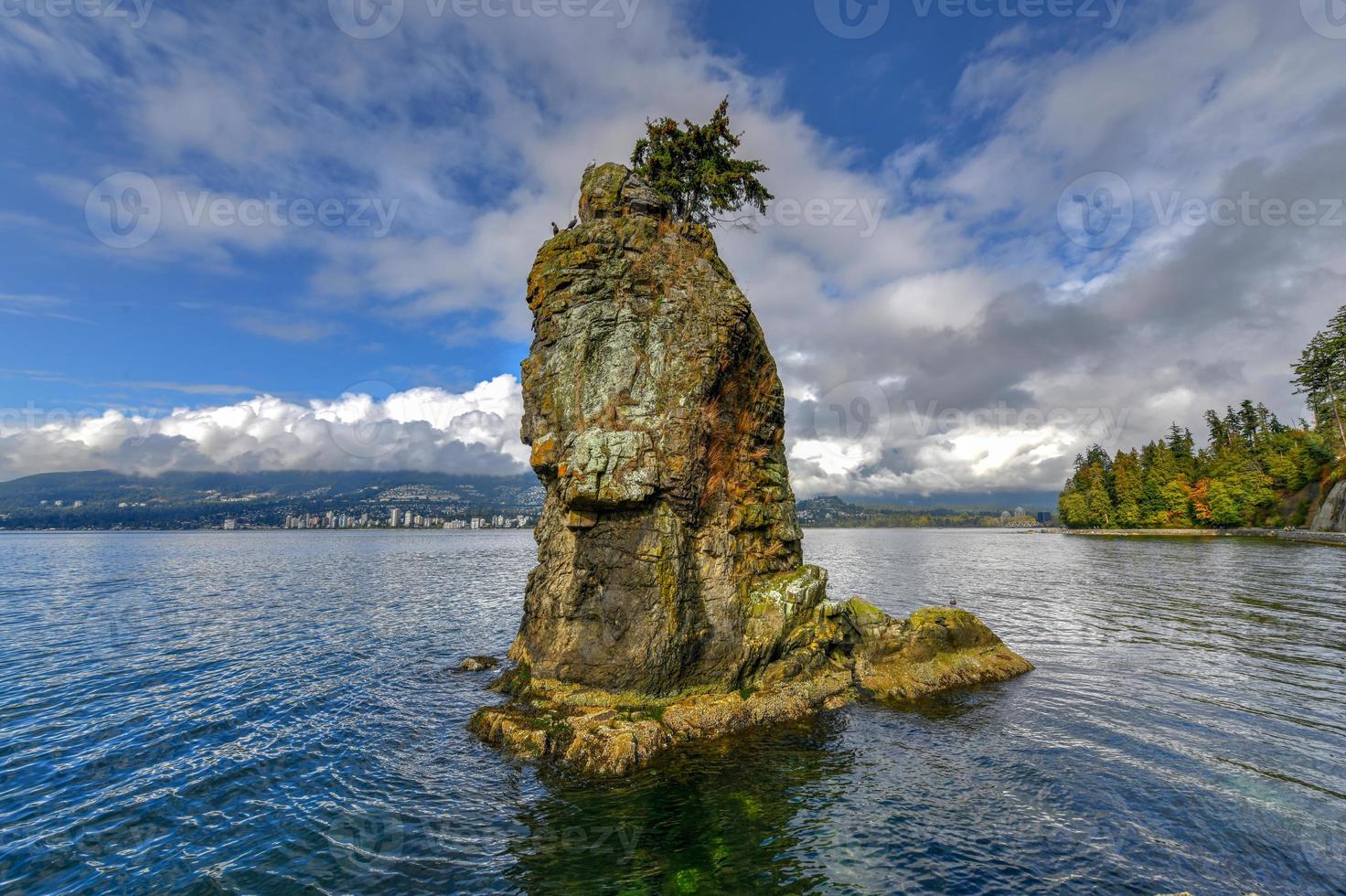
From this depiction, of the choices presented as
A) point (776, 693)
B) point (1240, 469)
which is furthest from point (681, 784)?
point (1240, 469)

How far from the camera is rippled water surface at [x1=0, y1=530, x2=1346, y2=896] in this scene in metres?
11.6

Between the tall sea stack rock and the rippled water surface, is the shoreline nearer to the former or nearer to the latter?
the rippled water surface

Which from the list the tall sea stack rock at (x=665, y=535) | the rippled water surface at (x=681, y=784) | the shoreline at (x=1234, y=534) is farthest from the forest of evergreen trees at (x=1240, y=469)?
the tall sea stack rock at (x=665, y=535)

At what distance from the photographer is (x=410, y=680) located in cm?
2517

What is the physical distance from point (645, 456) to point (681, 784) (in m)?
10.9

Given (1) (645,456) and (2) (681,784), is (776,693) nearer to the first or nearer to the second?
(2) (681,784)

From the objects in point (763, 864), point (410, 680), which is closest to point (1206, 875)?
point (763, 864)

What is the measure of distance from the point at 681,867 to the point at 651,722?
6.70 meters

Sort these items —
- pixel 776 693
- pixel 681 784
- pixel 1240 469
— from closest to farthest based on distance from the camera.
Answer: pixel 681 784 → pixel 776 693 → pixel 1240 469

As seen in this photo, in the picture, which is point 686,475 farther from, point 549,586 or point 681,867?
point 681,867

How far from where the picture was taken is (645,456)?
21.2 meters

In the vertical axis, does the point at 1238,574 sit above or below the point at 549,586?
below

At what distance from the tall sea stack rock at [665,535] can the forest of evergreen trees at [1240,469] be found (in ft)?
371

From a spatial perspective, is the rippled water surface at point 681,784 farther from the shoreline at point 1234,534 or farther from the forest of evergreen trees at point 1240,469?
the forest of evergreen trees at point 1240,469
